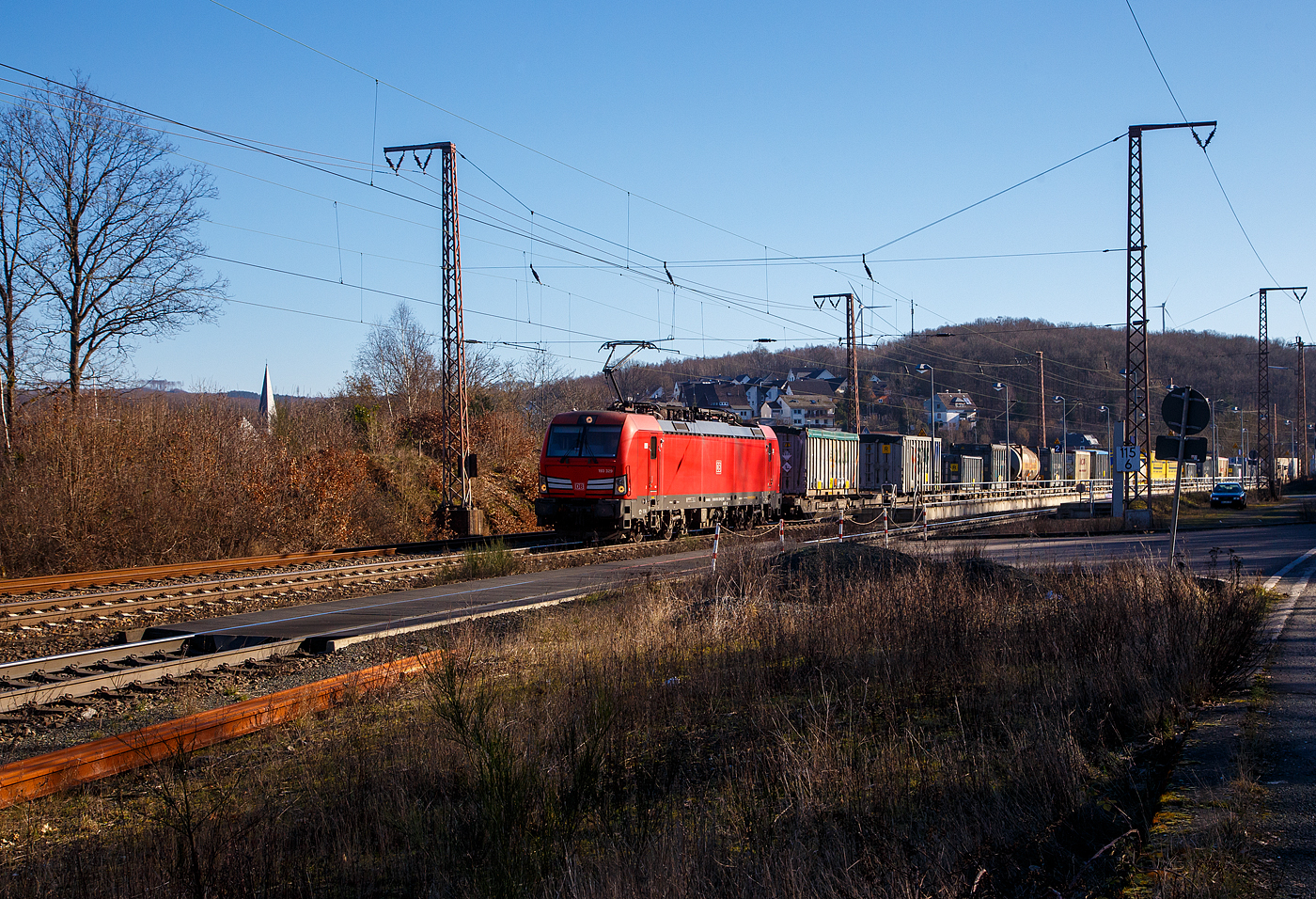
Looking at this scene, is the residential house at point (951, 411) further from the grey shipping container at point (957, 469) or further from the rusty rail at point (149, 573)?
the rusty rail at point (149, 573)

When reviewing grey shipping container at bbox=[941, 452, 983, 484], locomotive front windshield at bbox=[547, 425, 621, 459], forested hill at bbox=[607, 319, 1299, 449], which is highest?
forested hill at bbox=[607, 319, 1299, 449]

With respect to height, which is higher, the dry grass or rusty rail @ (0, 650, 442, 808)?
the dry grass

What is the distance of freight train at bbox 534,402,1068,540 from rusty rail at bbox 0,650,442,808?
48.8ft

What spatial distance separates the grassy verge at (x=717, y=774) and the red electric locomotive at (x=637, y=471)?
1407 centimetres

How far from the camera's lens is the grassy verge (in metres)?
4.45

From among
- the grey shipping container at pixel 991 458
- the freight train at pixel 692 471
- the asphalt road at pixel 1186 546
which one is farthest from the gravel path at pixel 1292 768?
the grey shipping container at pixel 991 458

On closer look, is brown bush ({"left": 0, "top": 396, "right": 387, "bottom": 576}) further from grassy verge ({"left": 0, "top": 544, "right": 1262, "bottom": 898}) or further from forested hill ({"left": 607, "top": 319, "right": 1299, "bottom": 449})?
forested hill ({"left": 607, "top": 319, "right": 1299, "bottom": 449})

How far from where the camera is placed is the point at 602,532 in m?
25.9

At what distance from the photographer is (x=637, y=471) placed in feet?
80.3

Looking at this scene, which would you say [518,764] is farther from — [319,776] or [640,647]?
[640,647]

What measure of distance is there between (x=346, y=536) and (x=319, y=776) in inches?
832

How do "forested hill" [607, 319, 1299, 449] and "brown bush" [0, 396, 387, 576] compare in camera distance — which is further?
"forested hill" [607, 319, 1299, 449]

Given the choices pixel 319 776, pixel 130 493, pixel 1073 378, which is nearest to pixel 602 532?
pixel 130 493

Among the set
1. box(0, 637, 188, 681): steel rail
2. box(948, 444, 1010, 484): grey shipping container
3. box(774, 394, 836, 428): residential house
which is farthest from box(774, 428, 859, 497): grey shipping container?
box(774, 394, 836, 428): residential house
